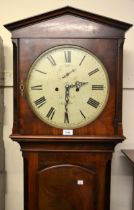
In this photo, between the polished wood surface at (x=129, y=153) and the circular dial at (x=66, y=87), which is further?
the polished wood surface at (x=129, y=153)

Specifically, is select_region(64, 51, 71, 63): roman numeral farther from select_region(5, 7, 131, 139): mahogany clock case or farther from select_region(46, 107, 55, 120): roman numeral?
select_region(46, 107, 55, 120): roman numeral

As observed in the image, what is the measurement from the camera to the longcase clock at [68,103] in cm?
150

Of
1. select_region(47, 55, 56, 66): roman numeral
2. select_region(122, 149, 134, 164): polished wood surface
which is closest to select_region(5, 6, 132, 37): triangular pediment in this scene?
select_region(47, 55, 56, 66): roman numeral

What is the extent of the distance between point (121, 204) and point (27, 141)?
101cm

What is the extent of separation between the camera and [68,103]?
153 cm

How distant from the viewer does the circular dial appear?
59.9 inches

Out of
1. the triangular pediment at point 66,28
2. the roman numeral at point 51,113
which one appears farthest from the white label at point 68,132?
the triangular pediment at point 66,28

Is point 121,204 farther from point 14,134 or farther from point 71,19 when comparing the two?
point 71,19

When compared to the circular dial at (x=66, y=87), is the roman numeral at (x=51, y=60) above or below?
above

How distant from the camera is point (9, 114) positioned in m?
2.00

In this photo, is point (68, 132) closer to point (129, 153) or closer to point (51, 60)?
point (51, 60)

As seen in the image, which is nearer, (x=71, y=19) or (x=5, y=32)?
(x=71, y=19)

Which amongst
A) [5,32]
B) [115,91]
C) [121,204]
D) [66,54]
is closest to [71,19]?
[66,54]

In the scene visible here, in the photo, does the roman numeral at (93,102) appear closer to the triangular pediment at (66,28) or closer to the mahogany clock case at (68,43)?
the mahogany clock case at (68,43)
